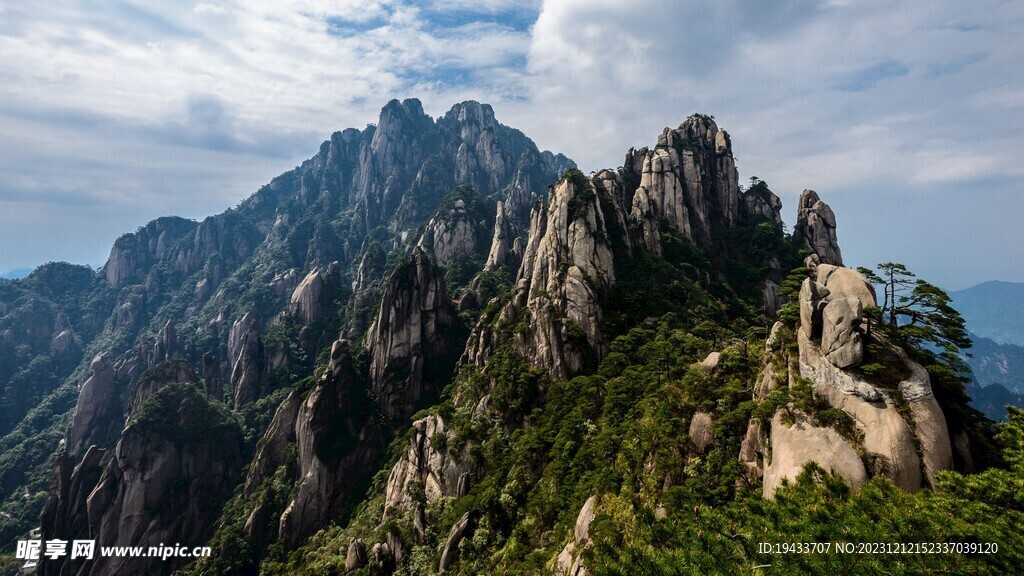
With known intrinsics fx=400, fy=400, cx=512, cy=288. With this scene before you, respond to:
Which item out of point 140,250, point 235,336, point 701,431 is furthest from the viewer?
point 140,250

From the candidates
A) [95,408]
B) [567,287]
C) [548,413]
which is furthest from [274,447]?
[95,408]

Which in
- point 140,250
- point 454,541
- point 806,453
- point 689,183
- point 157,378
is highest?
point 140,250

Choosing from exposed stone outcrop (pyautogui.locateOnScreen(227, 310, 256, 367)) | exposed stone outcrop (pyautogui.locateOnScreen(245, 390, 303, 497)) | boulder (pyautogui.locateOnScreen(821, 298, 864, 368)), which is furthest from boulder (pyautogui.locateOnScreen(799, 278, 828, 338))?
exposed stone outcrop (pyautogui.locateOnScreen(227, 310, 256, 367))

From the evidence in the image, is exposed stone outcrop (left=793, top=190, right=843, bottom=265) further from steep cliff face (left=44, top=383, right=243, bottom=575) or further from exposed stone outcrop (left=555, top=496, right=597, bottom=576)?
steep cliff face (left=44, top=383, right=243, bottom=575)

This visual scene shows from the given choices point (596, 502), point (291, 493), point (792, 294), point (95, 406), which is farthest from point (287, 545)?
point (95, 406)

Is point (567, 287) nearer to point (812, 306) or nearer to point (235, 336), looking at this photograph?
point (812, 306)

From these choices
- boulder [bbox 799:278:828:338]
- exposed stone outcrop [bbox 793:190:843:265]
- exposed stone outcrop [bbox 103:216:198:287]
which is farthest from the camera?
exposed stone outcrop [bbox 103:216:198:287]

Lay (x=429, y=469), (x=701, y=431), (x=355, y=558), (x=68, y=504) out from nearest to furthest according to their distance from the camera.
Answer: (x=701, y=431), (x=355, y=558), (x=429, y=469), (x=68, y=504)

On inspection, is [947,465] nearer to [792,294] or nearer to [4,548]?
[792,294]
